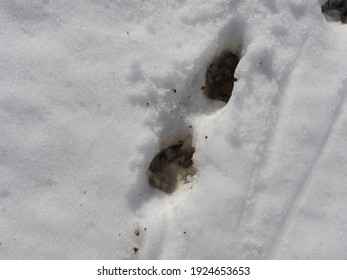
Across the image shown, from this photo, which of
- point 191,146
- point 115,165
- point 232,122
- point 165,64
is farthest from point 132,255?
point 165,64

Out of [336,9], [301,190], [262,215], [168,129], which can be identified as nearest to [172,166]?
[168,129]

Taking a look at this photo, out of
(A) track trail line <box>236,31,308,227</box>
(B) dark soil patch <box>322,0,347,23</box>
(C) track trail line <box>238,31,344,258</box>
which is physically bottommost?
(C) track trail line <box>238,31,344,258</box>

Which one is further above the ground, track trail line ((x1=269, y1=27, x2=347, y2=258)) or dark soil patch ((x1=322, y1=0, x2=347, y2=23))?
dark soil patch ((x1=322, y1=0, x2=347, y2=23))

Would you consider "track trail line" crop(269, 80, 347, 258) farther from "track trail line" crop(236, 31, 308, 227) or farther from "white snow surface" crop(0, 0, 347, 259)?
"track trail line" crop(236, 31, 308, 227)

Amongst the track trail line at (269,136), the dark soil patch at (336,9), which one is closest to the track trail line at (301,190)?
the track trail line at (269,136)

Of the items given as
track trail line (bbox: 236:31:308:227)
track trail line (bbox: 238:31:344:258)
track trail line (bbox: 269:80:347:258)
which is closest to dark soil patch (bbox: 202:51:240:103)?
track trail line (bbox: 236:31:308:227)
